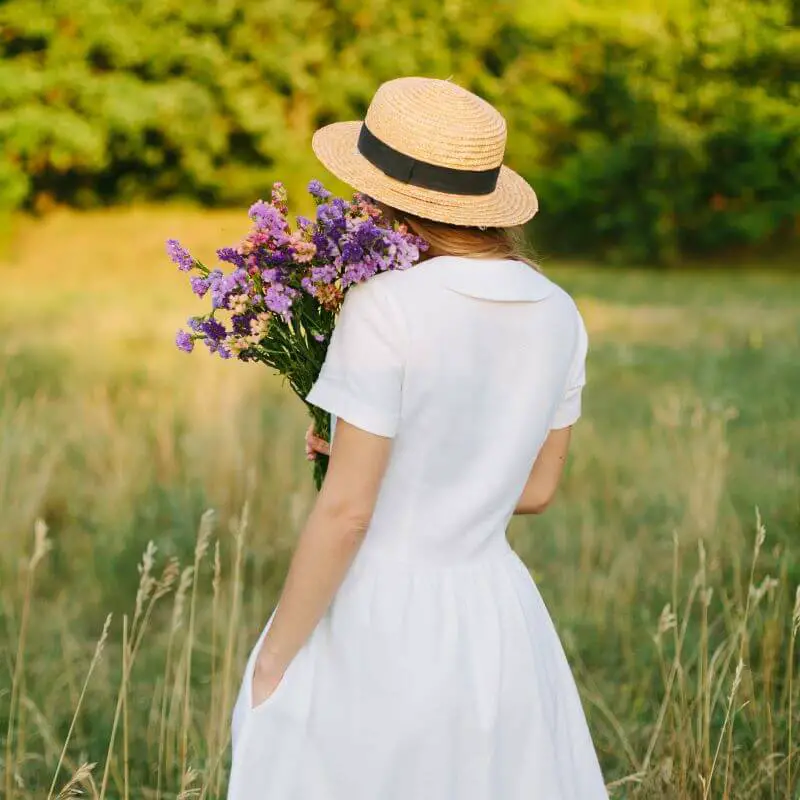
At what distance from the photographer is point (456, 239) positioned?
1807 millimetres

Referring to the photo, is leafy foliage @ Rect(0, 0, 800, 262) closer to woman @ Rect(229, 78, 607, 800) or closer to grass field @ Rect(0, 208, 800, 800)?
grass field @ Rect(0, 208, 800, 800)

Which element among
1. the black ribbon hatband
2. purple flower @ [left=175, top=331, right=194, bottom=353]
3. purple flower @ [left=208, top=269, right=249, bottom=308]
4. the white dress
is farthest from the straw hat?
purple flower @ [left=175, top=331, right=194, bottom=353]

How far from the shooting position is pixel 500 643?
5.95 ft

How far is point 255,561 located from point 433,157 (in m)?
2.83

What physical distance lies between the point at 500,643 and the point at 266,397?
5538 mm

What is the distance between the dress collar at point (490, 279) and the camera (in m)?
1.70

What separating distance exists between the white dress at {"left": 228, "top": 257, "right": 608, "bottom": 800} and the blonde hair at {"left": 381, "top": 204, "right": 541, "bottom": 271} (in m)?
0.06

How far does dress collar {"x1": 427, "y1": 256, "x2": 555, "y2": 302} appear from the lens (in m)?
1.70

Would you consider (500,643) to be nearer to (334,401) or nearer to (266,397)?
(334,401)

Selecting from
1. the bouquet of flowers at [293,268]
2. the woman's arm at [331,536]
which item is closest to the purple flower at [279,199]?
the bouquet of flowers at [293,268]

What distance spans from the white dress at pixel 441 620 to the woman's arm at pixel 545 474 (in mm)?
199

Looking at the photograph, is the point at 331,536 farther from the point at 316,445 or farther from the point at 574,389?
the point at 574,389

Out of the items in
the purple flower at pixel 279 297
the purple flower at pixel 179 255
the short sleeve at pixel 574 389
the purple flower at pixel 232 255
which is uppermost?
the purple flower at pixel 232 255

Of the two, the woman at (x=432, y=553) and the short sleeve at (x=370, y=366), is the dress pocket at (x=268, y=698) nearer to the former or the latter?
the woman at (x=432, y=553)
